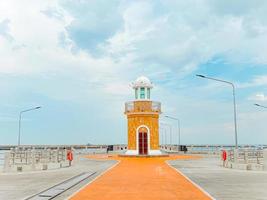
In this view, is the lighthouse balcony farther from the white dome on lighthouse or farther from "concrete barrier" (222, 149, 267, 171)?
"concrete barrier" (222, 149, 267, 171)

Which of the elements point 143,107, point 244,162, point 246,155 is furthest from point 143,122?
point 246,155

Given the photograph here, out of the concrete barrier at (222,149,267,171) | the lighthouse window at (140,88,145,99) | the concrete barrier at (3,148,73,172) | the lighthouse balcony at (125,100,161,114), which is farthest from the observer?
the lighthouse window at (140,88,145,99)

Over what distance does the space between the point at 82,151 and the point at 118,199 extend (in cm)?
4668

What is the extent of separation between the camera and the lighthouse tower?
39.3 m

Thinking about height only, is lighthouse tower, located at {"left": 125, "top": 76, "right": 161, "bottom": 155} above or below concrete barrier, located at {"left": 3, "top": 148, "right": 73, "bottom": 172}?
above

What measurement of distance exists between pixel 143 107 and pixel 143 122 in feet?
5.62

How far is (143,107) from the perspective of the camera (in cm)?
3931

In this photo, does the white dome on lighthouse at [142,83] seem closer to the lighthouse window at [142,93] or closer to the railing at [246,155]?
the lighthouse window at [142,93]

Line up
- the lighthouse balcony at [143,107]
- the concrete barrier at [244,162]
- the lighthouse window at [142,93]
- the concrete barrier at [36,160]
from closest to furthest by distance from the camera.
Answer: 1. the concrete barrier at [36,160]
2. the concrete barrier at [244,162]
3. the lighthouse balcony at [143,107]
4. the lighthouse window at [142,93]

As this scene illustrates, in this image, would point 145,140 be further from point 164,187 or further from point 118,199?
point 118,199

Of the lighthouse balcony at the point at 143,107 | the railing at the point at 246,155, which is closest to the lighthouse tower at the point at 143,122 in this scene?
the lighthouse balcony at the point at 143,107

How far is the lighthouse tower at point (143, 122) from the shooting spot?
39344 millimetres

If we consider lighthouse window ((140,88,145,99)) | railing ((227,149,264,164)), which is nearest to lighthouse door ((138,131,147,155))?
lighthouse window ((140,88,145,99))

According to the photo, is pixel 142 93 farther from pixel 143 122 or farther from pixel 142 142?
pixel 142 142
